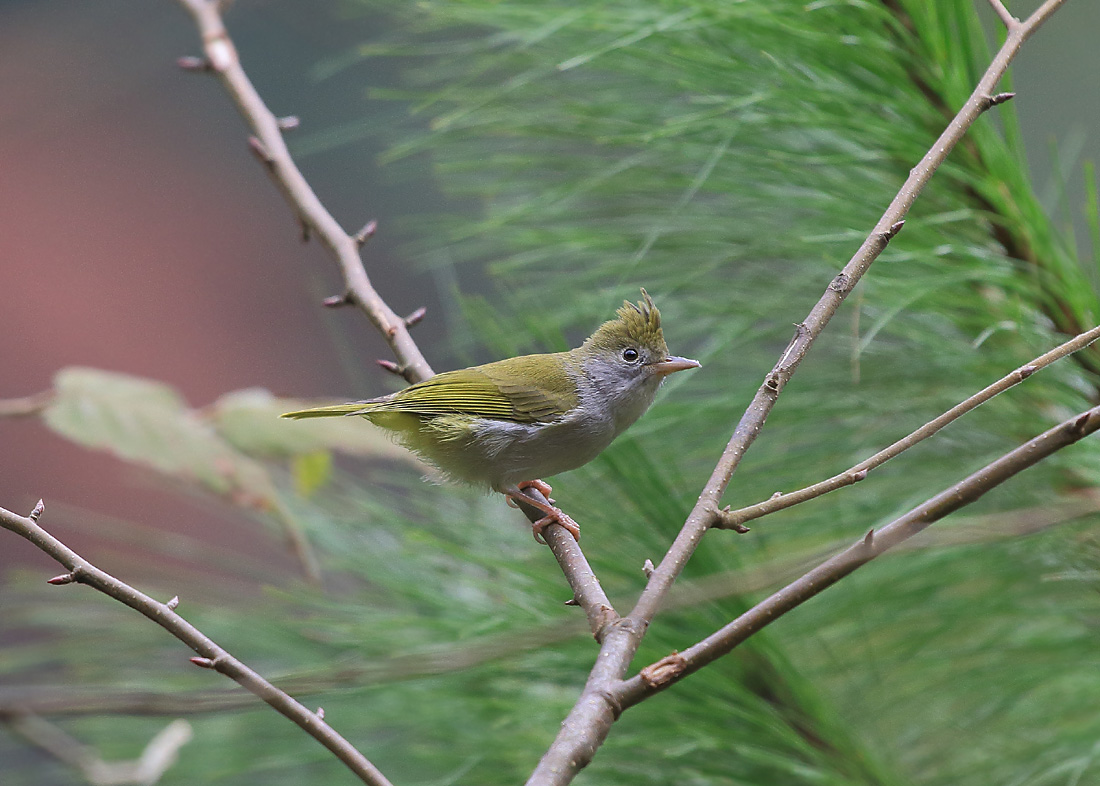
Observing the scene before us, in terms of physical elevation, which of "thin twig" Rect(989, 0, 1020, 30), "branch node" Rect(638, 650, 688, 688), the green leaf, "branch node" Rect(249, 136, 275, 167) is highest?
"thin twig" Rect(989, 0, 1020, 30)

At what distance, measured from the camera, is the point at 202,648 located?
80 centimetres

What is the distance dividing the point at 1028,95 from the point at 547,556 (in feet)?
14.8

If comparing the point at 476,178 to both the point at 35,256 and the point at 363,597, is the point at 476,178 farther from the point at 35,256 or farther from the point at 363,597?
the point at 35,256

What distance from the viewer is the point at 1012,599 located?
142 centimetres

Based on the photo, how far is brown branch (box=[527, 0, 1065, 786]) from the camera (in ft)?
2.37

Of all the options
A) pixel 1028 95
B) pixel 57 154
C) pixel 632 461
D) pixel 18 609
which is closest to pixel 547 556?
pixel 632 461

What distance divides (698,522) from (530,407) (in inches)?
34.9

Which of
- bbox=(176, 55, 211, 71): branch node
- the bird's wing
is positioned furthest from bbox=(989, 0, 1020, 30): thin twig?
bbox=(176, 55, 211, 71): branch node

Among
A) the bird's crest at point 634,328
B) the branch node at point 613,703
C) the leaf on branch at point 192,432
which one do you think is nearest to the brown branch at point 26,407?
the leaf on branch at point 192,432

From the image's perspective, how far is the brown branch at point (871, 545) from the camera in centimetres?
70

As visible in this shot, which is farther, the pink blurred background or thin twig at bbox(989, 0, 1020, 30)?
the pink blurred background

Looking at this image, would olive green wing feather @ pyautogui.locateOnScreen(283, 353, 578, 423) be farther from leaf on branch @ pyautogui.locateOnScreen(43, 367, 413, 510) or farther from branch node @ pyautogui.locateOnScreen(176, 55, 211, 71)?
branch node @ pyautogui.locateOnScreen(176, 55, 211, 71)

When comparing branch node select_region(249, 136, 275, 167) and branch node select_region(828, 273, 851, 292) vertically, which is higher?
branch node select_region(249, 136, 275, 167)

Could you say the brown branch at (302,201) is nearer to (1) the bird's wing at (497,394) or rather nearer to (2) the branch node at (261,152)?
(2) the branch node at (261,152)
